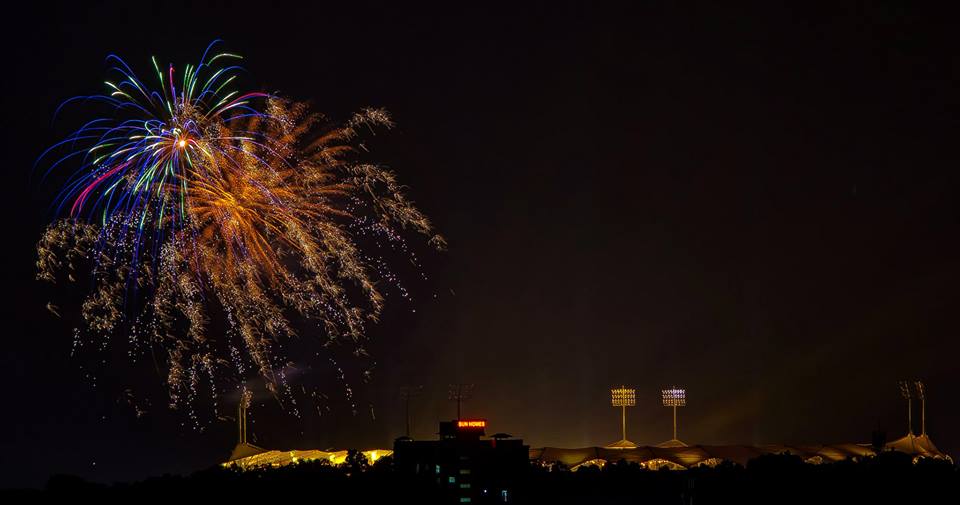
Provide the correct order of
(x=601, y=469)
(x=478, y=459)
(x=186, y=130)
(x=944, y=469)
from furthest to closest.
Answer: (x=601, y=469)
(x=944, y=469)
(x=478, y=459)
(x=186, y=130)

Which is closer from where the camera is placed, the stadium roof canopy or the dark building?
the dark building

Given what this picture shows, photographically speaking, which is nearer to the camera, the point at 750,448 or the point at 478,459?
the point at 478,459

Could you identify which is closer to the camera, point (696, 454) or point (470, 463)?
point (470, 463)

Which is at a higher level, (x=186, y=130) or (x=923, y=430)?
(x=186, y=130)

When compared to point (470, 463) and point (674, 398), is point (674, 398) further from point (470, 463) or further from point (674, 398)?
point (470, 463)

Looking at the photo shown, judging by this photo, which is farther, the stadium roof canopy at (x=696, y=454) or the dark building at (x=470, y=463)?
the stadium roof canopy at (x=696, y=454)

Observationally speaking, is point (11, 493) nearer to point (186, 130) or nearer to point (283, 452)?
point (283, 452)

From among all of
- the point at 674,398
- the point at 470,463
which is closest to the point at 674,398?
the point at 674,398

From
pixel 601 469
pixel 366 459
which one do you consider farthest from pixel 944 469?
pixel 366 459
